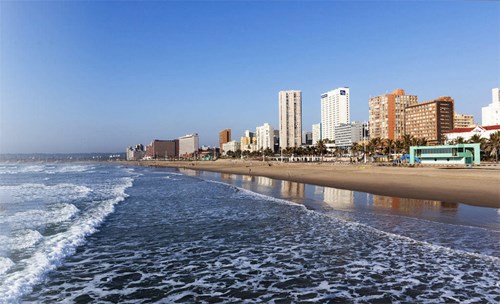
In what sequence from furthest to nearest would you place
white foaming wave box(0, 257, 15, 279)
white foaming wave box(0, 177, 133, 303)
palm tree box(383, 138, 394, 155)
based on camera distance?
1. palm tree box(383, 138, 394, 155)
2. white foaming wave box(0, 257, 15, 279)
3. white foaming wave box(0, 177, 133, 303)

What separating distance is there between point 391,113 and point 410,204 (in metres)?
147

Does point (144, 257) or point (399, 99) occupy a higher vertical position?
point (399, 99)

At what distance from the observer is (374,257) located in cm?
906

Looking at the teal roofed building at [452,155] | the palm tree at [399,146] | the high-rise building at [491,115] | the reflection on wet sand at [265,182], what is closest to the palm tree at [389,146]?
the palm tree at [399,146]

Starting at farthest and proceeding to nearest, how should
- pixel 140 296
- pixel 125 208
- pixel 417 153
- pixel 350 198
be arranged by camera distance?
pixel 417 153 → pixel 350 198 → pixel 125 208 → pixel 140 296

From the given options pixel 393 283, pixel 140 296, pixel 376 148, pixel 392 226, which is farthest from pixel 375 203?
pixel 376 148

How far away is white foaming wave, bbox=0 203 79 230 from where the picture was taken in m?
14.3

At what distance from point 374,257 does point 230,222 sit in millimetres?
6605

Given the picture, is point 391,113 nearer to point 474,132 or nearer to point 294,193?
point 474,132

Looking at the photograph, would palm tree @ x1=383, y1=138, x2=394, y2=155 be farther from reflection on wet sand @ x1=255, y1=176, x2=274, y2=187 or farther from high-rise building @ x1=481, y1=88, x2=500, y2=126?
high-rise building @ x1=481, y1=88, x2=500, y2=126


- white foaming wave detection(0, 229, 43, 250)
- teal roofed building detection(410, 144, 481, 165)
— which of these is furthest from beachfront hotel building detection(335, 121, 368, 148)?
white foaming wave detection(0, 229, 43, 250)

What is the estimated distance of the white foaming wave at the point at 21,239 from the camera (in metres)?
10.8

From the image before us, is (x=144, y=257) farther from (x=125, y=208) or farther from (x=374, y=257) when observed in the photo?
(x=125, y=208)

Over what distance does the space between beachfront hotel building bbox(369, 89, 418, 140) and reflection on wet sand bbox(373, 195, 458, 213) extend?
14161cm
